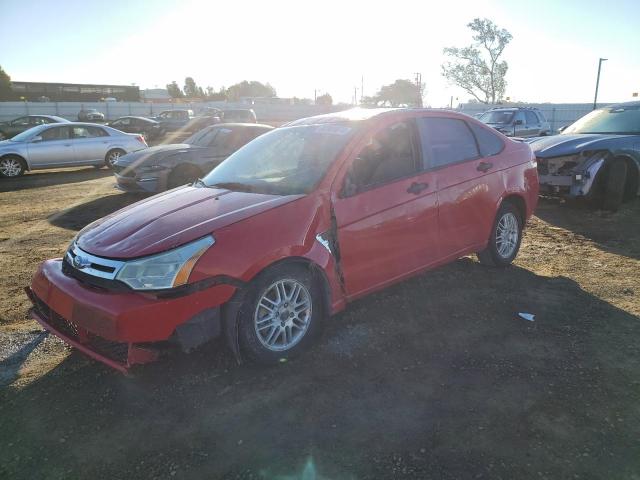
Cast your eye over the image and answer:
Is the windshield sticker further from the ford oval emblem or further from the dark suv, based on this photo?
the dark suv

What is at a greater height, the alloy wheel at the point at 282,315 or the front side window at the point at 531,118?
the front side window at the point at 531,118

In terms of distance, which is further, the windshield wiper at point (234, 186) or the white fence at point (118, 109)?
the white fence at point (118, 109)

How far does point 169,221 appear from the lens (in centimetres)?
317

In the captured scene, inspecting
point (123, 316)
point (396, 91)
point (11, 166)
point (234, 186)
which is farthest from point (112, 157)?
point (396, 91)

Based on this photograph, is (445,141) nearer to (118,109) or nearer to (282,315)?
(282,315)

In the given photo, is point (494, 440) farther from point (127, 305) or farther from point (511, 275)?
point (511, 275)

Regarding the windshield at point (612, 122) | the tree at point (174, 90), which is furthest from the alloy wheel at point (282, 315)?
the tree at point (174, 90)

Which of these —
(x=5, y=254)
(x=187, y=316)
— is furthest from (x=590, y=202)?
(x=5, y=254)

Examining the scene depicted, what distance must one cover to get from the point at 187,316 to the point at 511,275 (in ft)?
11.4

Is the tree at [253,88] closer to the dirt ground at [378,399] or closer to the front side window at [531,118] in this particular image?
the front side window at [531,118]

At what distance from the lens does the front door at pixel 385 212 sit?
3453mm

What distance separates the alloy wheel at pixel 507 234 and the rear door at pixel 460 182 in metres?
0.31

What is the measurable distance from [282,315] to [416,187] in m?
1.55

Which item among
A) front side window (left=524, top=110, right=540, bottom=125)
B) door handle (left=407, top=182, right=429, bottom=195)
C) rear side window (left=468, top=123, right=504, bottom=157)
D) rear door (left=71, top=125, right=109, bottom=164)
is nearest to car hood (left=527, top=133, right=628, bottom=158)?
rear side window (left=468, top=123, right=504, bottom=157)
